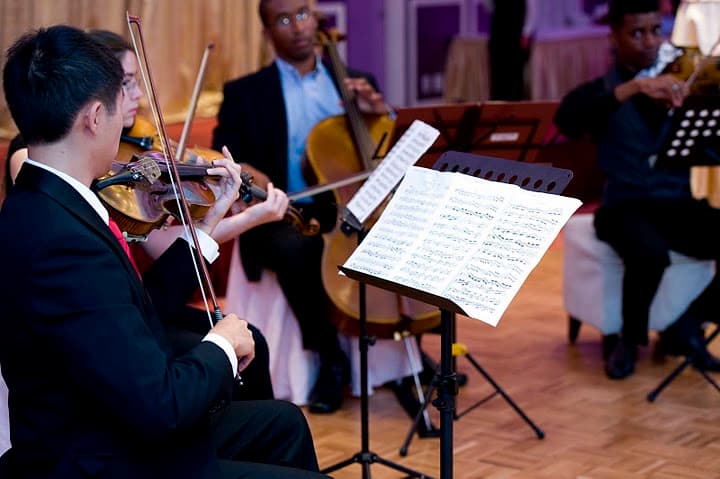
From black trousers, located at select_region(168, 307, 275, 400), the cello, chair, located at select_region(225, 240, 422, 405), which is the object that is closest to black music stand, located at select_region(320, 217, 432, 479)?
black trousers, located at select_region(168, 307, 275, 400)

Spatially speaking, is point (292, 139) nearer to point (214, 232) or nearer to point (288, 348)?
point (288, 348)

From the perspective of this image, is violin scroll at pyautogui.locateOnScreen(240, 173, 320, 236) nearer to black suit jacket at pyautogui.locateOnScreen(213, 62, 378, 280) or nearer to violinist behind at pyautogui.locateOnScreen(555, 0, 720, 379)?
black suit jacket at pyautogui.locateOnScreen(213, 62, 378, 280)

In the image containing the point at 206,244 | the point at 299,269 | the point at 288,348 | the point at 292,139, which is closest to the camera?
the point at 206,244

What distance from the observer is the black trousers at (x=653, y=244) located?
12.2 feet

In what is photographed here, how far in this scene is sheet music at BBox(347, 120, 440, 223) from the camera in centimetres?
261

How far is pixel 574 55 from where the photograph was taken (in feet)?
25.0

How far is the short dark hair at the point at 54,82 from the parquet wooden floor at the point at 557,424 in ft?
5.32

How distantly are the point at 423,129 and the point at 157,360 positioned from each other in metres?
1.26

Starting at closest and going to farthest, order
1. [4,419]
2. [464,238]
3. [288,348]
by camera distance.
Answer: [464,238], [4,419], [288,348]

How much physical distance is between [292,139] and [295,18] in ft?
1.35

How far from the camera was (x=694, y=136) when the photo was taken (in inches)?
137

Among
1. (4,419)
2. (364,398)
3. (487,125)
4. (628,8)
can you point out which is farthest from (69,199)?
(628,8)

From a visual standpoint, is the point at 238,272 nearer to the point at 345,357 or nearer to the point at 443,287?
the point at 345,357

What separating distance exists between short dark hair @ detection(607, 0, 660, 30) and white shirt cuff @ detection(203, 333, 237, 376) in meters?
2.65
